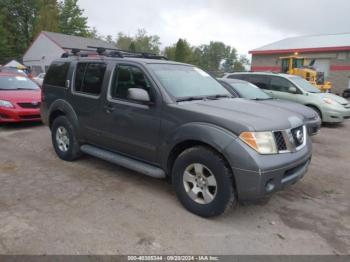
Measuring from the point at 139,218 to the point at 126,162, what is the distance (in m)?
1.01

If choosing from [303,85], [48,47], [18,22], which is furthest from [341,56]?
[18,22]

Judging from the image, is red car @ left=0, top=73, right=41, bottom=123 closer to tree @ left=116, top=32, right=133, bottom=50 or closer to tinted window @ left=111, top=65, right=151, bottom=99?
tinted window @ left=111, top=65, right=151, bottom=99

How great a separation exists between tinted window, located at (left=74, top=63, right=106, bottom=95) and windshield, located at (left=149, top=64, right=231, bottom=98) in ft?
3.26

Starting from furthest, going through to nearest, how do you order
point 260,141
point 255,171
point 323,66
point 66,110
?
point 323,66, point 66,110, point 260,141, point 255,171

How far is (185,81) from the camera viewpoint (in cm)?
459

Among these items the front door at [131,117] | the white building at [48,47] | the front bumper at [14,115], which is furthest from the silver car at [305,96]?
the white building at [48,47]

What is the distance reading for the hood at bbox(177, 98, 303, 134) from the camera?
→ 3.51m

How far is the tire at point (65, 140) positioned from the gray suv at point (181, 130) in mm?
19

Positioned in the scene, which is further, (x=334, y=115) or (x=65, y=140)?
(x=334, y=115)

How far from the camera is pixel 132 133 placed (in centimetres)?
443

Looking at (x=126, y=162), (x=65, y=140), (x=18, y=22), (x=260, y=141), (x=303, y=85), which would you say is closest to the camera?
(x=260, y=141)

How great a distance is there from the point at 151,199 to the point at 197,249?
1.27 meters

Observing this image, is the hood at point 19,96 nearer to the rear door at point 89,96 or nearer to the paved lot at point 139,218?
the paved lot at point 139,218

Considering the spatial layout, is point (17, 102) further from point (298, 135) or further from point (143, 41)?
point (143, 41)
